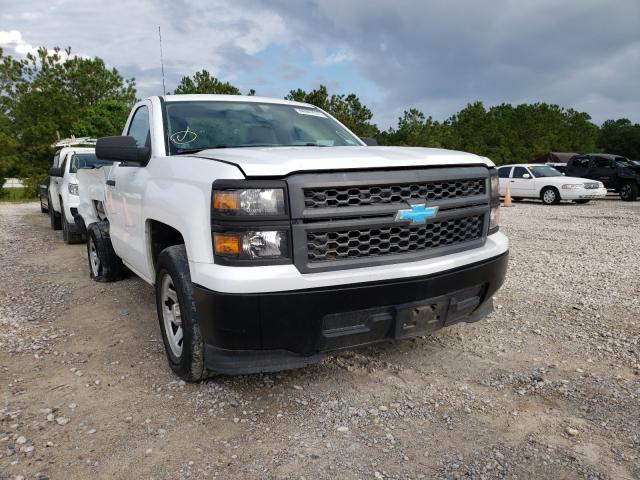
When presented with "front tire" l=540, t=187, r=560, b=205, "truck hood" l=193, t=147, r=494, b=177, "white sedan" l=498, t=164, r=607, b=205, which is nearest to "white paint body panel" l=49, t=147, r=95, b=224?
"truck hood" l=193, t=147, r=494, b=177

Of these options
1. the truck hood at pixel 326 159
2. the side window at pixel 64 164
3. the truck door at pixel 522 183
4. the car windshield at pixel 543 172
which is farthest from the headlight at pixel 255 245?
the car windshield at pixel 543 172

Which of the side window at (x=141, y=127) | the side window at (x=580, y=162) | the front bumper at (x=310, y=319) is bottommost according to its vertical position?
the front bumper at (x=310, y=319)

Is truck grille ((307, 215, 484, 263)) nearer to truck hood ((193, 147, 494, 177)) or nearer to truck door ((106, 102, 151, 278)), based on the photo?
truck hood ((193, 147, 494, 177))

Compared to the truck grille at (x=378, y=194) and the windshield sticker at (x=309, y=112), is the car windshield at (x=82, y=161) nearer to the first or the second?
the windshield sticker at (x=309, y=112)

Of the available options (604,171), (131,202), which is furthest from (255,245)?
(604,171)

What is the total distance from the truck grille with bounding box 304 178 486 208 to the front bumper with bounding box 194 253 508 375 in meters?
0.43

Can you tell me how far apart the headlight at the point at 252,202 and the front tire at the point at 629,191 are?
19114 millimetres

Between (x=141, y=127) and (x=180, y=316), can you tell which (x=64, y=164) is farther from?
(x=180, y=316)

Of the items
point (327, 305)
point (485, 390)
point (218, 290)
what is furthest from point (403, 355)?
point (218, 290)

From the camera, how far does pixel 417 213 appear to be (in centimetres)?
274

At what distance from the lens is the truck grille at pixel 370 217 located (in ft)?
8.20

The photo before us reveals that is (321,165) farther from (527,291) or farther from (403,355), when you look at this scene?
(527,291)

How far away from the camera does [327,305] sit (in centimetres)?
252

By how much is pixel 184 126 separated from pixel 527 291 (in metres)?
3.88
